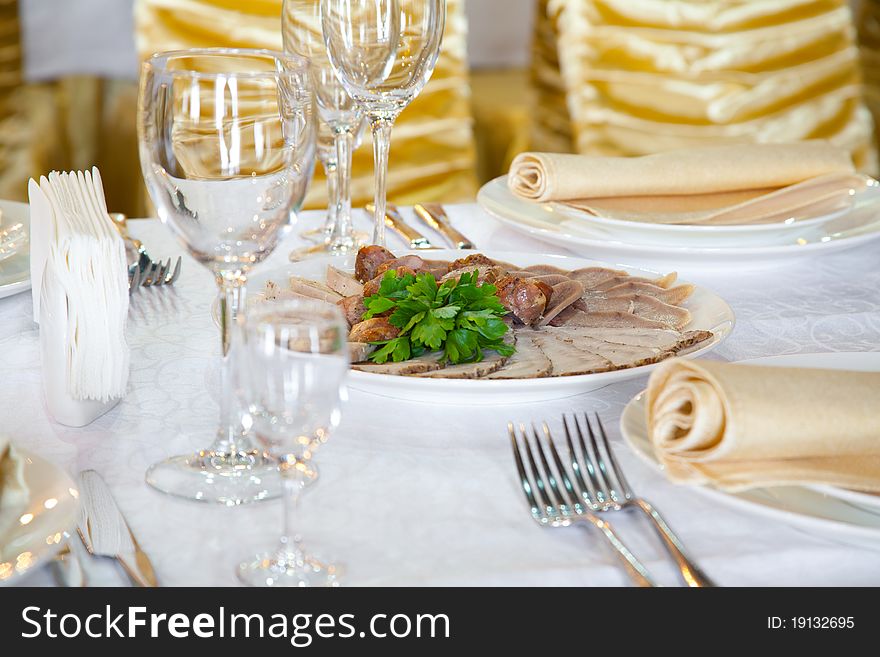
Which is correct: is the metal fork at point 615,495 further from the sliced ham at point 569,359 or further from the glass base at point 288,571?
the glass base at point 288,571

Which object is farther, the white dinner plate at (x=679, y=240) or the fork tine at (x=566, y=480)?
the white dinner plate at (x=679, y=240)

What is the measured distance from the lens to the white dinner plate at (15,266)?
1034 millimetres

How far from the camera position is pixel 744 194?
4.52ft

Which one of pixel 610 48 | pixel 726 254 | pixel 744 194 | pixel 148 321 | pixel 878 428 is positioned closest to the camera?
pixel 878 428

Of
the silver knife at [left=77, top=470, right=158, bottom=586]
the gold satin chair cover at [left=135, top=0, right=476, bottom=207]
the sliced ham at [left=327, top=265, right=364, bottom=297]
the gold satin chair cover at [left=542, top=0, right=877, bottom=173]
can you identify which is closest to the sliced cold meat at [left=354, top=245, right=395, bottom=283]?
the sliced ham at [left=327, top=265, right=364, bottom=297]

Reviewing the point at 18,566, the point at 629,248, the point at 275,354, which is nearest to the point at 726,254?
the point at 629,248

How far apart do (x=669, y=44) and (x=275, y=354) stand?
2.05 meters

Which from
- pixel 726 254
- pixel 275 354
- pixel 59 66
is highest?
pixel 275 354

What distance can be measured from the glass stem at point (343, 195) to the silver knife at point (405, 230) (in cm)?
4

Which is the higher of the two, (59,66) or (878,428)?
(878,428)

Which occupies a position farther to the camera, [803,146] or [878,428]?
[803,146]

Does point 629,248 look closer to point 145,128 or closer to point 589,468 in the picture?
point 589,468

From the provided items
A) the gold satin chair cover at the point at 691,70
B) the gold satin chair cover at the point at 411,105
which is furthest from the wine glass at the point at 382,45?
the gold satin chair cover at the point at 691,70

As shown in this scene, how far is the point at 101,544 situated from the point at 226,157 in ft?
0.84
